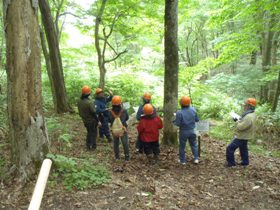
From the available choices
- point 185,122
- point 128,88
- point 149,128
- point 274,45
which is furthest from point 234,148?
point 274,45

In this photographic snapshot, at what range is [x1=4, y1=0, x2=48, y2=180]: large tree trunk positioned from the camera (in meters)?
5.10

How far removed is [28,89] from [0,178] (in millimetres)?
1755

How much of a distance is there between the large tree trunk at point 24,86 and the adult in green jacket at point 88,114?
8.68 ft

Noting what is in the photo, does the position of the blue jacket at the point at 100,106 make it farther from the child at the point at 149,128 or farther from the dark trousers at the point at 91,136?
the child at the point at 149,128

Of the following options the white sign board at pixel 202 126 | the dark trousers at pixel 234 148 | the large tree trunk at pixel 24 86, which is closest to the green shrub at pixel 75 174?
the large tree trunk at pixel 24 86

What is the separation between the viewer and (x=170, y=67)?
820cm

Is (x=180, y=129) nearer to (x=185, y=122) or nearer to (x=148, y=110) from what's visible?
(x=185, y=122)

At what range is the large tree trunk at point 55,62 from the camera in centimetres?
1155

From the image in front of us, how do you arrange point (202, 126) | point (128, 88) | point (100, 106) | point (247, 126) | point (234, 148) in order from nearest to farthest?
point (247, 126), point (234, 148), point (202, 126), point (100, 106), point (128, 88)

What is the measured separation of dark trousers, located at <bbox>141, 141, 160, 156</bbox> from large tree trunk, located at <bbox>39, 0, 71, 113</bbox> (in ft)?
19.4

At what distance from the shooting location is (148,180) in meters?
6.27

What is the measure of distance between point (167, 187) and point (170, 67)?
357 centimetres

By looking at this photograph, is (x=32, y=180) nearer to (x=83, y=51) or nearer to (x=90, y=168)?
(x=90, y=168)

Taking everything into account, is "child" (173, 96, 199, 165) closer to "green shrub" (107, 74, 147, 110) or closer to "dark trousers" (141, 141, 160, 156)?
"dark trousers" (141, 141, 160, 156)
